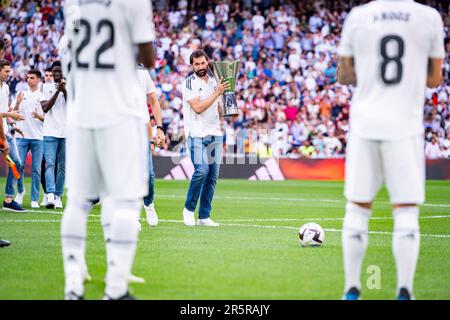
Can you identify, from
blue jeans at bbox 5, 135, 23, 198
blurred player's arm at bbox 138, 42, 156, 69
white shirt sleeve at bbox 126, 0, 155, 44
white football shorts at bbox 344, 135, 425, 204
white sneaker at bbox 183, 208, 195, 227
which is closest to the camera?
white shirt sleeve at bbox 126, 0, 155, 44

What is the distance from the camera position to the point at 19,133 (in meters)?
17.9

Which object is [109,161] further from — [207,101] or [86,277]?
[207,101]

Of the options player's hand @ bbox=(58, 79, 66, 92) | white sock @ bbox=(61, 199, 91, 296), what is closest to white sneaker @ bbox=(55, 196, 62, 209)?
player's hand @ bbox=(58, 79, 66, 92)

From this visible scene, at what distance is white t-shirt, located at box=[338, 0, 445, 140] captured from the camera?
6.98 metres

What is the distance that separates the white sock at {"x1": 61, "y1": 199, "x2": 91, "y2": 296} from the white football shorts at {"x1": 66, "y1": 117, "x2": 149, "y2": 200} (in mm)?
98

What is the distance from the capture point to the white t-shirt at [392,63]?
22.9ft

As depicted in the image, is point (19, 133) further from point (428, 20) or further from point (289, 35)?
point (289, 35)

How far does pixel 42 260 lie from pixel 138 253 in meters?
1.19

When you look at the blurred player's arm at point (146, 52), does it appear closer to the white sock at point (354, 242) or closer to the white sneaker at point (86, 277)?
the white sock at point (354, 242)

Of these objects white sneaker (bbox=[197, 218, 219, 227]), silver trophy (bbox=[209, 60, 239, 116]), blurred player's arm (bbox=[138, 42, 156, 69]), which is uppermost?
blurred player's arm (bbox=[138, 42, 156, 69])

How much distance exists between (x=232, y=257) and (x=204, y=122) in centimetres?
416

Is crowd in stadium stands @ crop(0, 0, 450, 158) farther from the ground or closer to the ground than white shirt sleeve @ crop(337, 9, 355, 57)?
closer to the ground

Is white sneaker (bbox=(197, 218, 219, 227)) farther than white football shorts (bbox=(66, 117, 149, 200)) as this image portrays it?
Yes

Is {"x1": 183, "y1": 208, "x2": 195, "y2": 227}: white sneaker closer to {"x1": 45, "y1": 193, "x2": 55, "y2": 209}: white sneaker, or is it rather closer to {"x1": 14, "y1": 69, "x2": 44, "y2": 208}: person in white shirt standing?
{"x1": 45, "y1": 193, "x2": 55, "y2": 209}: white sneaker
